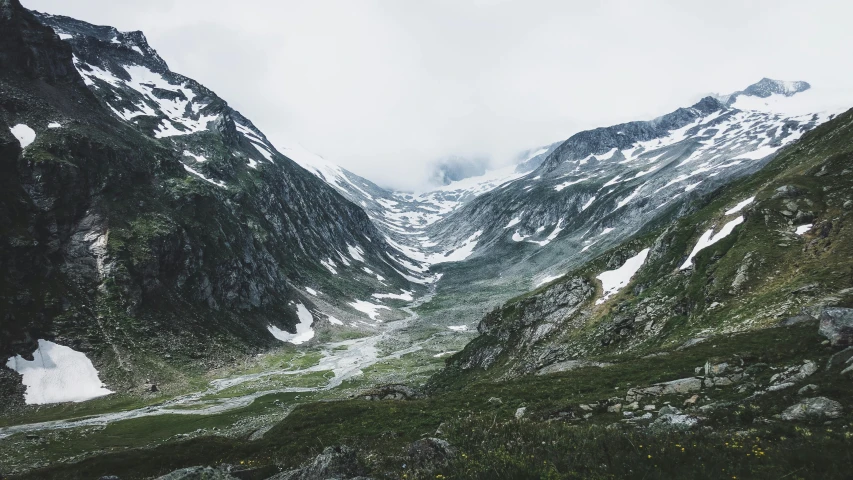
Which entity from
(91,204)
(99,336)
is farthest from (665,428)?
(91,204)

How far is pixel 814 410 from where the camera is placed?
41.6 feet

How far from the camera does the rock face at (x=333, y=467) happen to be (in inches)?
634

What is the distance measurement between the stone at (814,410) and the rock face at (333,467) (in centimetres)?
1528

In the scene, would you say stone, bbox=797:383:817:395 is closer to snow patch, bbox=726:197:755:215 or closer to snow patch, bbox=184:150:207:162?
snow patch, bbox=726:197:755:215

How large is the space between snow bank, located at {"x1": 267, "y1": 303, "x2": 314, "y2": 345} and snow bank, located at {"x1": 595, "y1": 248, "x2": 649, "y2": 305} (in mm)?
103277

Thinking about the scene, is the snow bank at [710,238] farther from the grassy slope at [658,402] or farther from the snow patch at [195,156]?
the snow patch at [195,156]

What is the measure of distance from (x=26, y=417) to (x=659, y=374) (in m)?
87.3

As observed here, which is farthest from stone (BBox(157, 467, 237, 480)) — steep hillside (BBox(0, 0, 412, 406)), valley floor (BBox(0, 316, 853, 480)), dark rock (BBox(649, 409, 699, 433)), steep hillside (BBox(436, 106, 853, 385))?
steep hillside (BBox(0, 0, 412, 406))

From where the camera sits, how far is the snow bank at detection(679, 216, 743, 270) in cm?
4688

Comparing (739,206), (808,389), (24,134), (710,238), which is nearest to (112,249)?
(24,134)

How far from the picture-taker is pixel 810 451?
10.1 metres

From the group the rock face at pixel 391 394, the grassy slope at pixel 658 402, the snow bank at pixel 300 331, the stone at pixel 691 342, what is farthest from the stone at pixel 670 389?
the snow bank at pixel 300 331

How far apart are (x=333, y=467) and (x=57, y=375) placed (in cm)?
8858

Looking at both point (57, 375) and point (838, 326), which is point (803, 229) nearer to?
Result: point (838, 326)
